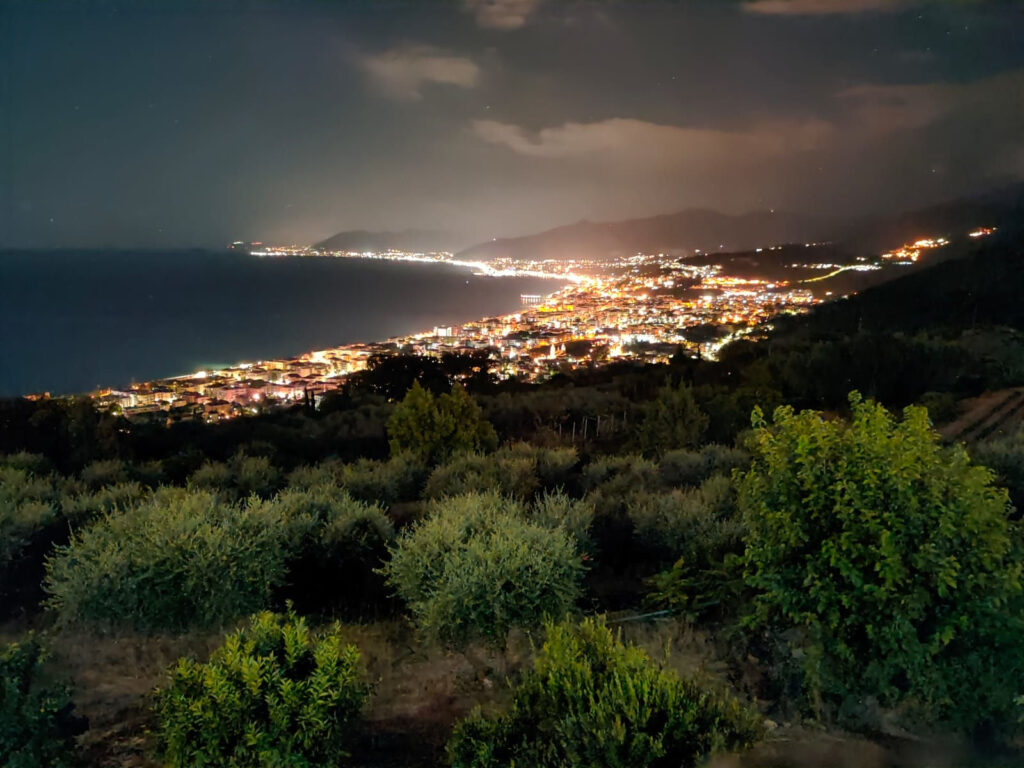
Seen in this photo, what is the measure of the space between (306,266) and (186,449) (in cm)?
14902

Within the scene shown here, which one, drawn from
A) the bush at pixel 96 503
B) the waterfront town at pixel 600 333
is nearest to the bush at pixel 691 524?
the bush at pixel 96 503

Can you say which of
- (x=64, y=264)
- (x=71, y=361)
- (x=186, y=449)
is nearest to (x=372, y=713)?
(x=186, y=449)

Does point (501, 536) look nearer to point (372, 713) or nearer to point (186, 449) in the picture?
point (372, 713)

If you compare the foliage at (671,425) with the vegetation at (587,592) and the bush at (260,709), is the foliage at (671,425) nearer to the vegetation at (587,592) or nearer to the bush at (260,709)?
the vegetation at (587,592)

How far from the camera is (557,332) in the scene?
42.1 m

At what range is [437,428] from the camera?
11.5m

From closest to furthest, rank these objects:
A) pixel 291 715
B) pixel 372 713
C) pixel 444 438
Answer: pixel 291 715
pixel 372 713
pixel 444 438

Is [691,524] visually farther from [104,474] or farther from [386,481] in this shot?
[104,474]

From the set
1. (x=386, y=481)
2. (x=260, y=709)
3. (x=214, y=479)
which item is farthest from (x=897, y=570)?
(x=214, y=479)

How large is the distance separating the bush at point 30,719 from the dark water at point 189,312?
4366 centimetres

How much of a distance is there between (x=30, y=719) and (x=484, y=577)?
2.32 meters

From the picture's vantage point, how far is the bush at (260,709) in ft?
→ 9.68

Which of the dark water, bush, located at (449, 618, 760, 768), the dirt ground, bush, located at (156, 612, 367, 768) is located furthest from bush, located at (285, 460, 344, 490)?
the dark water

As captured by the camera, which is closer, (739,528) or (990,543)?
(990,543)
